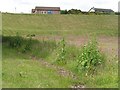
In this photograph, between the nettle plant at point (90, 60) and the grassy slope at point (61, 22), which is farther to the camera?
the grassy slope at point (61, 22)

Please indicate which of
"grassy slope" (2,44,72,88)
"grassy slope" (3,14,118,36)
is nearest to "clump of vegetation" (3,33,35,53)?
"grassy slope" (2,44,72,88)

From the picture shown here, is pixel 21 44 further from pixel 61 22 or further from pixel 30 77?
pixel 61 22

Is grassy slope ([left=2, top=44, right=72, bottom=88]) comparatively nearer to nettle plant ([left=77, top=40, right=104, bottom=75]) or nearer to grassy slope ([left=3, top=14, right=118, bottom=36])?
nettle plant ([left=77, top=40, right=104, bottom=75])

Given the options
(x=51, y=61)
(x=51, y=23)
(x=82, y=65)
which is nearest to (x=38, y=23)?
(x=51, y=23)

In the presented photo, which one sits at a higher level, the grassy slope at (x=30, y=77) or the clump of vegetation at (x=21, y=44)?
the clump of vegetation at (x=21, y=44)

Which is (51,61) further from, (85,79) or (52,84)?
(52,84)

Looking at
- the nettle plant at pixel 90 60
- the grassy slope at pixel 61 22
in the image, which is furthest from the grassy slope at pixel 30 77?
the grassy slope at pixel 61 22

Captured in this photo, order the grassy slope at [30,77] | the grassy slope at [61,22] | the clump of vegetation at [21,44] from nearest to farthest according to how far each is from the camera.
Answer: the grassy slope at [30,77], the clump of vegetation at [21,44], the grassy slope at [61,22]

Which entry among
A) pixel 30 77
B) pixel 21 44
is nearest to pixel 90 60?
pixel 30 77

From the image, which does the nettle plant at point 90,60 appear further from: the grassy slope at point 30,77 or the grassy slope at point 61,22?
the grassy slope at point 61,22

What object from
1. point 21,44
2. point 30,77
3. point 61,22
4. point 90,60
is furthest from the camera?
point 61,22

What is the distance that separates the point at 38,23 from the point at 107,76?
45.1 metres

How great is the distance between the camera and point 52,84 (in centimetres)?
1208

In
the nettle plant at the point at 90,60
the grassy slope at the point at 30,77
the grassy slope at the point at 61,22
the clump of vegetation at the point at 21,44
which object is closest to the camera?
the grassy slope at the point at 30,77
